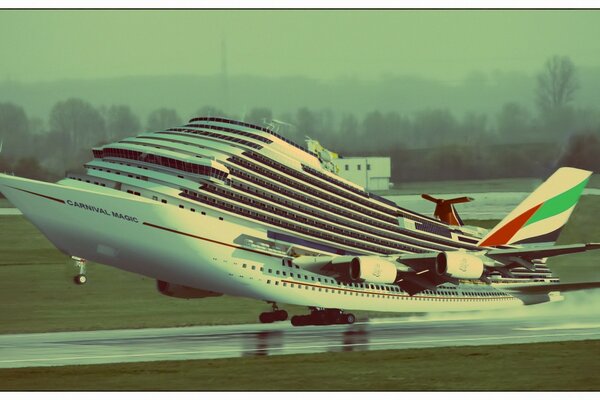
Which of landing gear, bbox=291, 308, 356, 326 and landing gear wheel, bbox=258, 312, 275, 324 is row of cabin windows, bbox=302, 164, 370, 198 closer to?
landing gear, bbox=291, 308, 356, 326

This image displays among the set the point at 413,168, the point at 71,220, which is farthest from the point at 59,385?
the point at 413,168

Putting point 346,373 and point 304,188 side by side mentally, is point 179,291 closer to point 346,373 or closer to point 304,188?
point 304,188

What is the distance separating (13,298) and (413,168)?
111 ft

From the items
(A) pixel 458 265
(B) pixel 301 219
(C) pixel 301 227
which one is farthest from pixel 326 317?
(A) pixel 458 265

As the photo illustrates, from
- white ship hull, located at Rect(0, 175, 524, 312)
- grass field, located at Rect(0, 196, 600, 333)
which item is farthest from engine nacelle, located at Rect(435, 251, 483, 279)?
grass field, located at Rect(0, 196, 600, 333)

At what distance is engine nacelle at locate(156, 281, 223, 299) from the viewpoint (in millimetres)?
85750

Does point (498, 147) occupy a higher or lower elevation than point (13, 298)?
higher

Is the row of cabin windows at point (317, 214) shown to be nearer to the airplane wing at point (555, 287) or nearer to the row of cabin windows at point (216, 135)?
the row of cabin windows at point (216, 135)

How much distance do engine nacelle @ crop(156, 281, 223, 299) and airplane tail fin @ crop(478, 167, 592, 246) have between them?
85.9 feet

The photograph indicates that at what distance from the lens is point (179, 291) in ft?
282

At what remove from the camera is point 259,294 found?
271 feet

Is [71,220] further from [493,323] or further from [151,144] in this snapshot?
[493,323]

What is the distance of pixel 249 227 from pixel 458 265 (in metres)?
14.1

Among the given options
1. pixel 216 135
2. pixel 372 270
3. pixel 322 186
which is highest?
pixel 216 135
